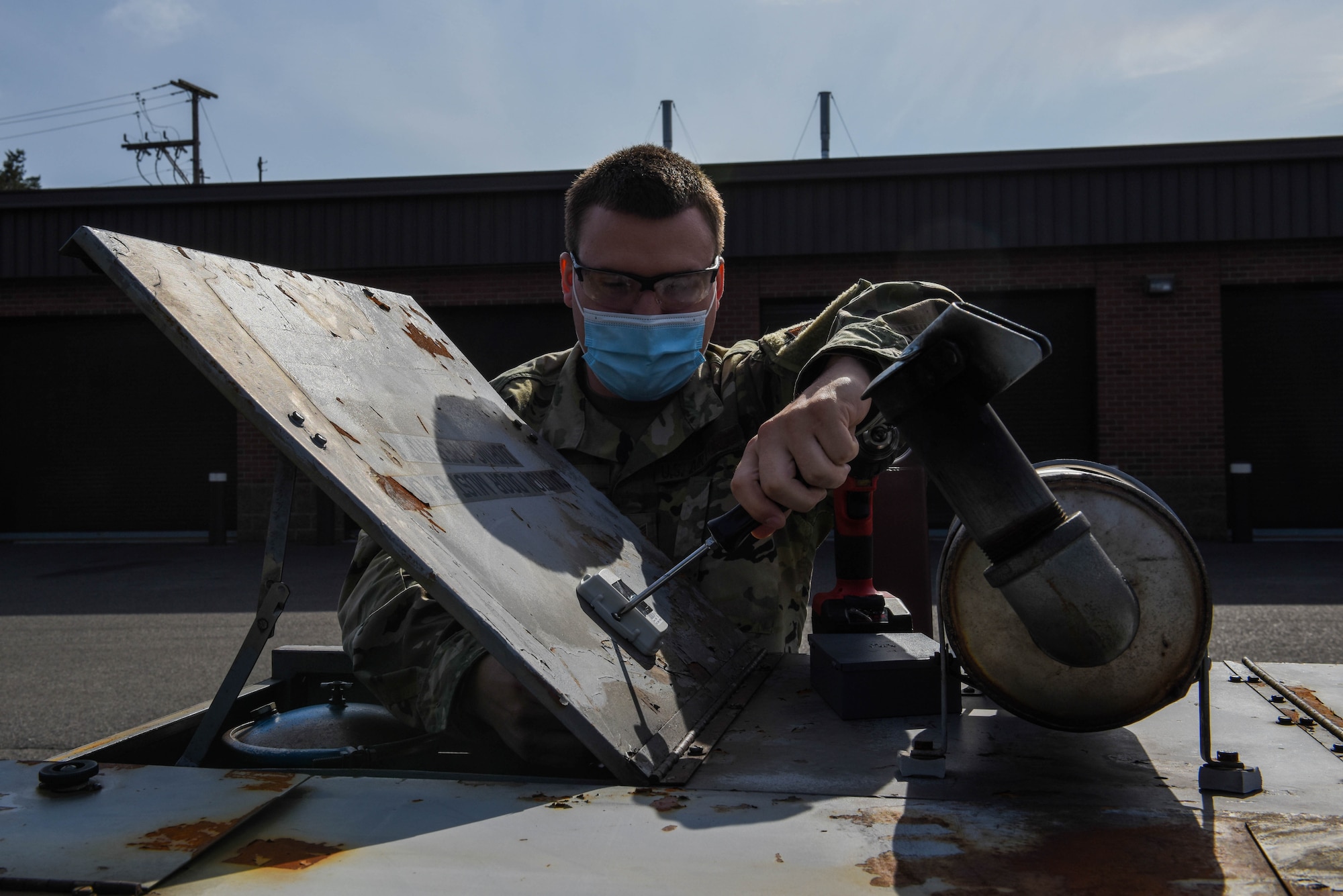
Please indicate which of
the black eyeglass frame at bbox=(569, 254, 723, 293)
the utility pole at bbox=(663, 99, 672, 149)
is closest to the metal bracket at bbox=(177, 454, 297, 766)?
the black eyeglass frame at bbox=(569, 254, 723, 293)

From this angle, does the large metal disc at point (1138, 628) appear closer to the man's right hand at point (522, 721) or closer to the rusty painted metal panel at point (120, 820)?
the man's right hand at point (522, 721)

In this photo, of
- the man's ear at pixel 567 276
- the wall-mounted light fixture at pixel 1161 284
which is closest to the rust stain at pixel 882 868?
A: the man's ear at pixel 567 276

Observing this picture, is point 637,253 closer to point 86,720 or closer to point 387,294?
point 387,294

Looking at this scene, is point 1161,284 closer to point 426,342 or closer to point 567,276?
Result: point 567,276

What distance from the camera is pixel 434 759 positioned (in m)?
1.51

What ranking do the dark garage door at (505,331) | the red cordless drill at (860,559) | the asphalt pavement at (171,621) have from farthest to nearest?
the dark garage door at (505,331)
the asphalt pavement at (171,621)
the red cordless drill at (860,559)

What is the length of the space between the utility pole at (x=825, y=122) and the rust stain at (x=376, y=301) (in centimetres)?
2207

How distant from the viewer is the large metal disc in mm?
1022

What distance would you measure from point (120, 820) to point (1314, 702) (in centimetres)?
144

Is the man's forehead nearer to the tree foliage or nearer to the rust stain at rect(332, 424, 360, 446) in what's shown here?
the rust stain at rect(332, 424, 360, 446)

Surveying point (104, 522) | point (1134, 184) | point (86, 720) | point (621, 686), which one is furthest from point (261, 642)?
point (104, 522)

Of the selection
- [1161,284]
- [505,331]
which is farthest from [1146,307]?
[505,331]

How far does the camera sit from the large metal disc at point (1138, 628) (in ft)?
3.35

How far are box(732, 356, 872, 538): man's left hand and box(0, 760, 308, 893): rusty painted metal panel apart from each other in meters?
0.64
